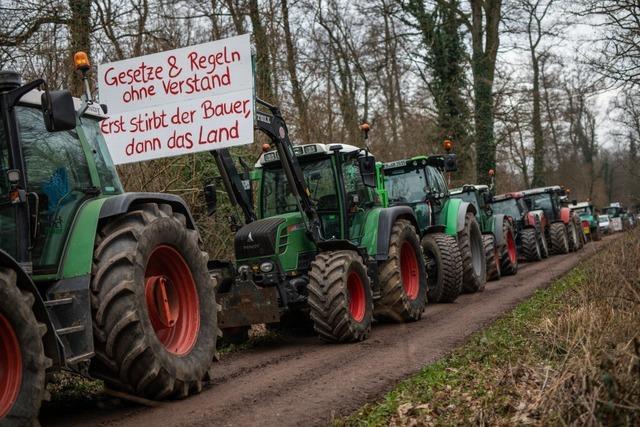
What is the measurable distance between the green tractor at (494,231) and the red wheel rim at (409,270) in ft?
19.1

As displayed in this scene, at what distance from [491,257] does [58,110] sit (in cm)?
1263

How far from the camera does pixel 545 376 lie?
14.4ft

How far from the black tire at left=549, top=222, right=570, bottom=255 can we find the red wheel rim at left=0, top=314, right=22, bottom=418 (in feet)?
68.4

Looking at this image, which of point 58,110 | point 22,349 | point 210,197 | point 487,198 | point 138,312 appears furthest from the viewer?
point 487,198

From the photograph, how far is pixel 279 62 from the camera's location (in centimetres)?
1788

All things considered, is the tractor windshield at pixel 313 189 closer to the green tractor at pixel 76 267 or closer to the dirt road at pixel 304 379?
the dirt road at pixel 304 379

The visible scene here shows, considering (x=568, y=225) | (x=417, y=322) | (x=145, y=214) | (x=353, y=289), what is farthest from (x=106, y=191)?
(x=568, y=225)

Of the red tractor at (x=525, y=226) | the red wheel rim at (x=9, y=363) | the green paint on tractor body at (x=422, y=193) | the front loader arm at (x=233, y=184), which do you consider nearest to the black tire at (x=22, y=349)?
the red wheel rim at (x=9, y=363)

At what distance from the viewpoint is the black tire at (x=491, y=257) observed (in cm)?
1594

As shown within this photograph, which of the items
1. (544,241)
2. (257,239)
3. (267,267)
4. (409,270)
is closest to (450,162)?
(409,270)

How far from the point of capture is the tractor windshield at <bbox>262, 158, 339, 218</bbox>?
9.79 meters

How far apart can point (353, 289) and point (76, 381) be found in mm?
3413

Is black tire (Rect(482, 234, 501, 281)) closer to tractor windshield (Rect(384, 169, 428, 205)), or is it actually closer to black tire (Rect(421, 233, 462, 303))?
tractor windshield (Rect(384, 169, 428, 205))

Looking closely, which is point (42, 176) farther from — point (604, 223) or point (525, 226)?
point (604, 223)
